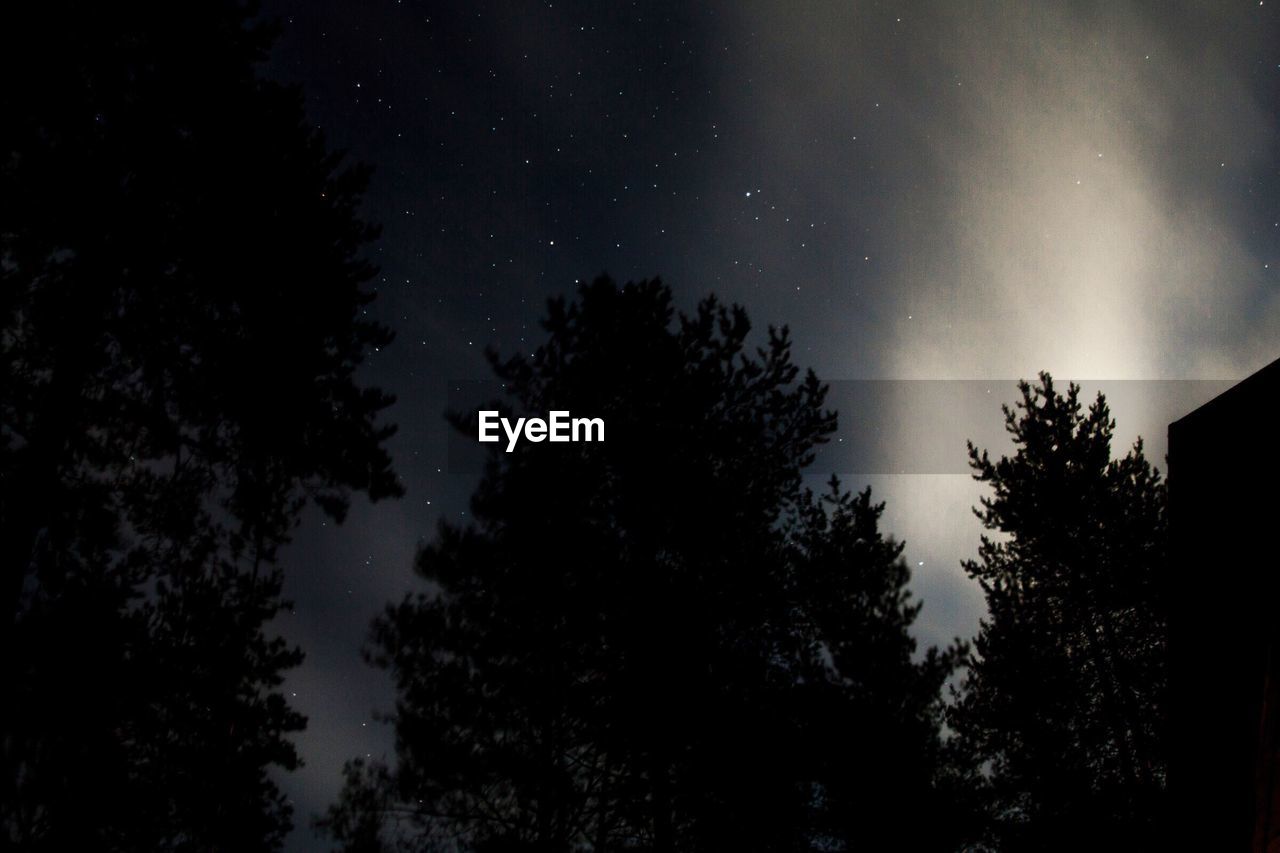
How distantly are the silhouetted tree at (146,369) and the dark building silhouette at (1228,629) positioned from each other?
9.18 meters

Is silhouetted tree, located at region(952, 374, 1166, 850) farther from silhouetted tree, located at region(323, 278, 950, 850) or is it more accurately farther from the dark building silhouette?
the dark building silhouette

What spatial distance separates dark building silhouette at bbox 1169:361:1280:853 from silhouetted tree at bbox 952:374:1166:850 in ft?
41.9

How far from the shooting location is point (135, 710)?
27.9ft

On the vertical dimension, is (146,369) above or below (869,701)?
above

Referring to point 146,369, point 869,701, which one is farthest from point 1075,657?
point 146,369

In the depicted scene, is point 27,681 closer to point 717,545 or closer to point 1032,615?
point 717,545

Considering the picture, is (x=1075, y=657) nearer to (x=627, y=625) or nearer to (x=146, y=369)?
(x=627, y=625)

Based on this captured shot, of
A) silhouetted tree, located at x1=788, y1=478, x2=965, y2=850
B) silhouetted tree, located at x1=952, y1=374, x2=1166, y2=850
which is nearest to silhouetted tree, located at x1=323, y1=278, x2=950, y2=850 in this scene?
silhouetted tree, located at x1=788, y1=478, x2=965, y2=850

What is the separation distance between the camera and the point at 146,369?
8.16m

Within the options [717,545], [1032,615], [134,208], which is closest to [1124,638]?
[1032,615]

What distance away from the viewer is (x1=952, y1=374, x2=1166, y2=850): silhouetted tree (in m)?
15.0

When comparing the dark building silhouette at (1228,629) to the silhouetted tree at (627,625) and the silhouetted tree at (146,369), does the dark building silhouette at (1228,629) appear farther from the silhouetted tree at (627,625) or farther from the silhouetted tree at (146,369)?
the silhouetted tree at (146,369)

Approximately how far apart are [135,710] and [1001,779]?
1663cm

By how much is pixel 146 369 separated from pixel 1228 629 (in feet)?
33.9
